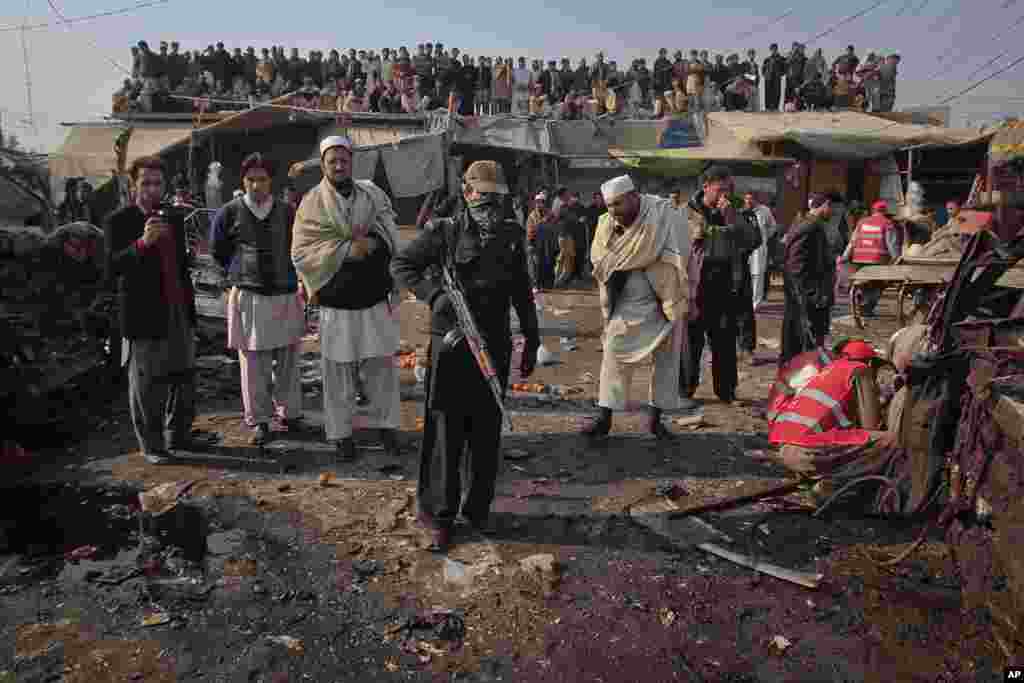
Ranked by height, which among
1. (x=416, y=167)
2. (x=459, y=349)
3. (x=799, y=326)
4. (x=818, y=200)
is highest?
(x=416, y=167)

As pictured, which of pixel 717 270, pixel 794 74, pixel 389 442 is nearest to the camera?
pixel 389 442

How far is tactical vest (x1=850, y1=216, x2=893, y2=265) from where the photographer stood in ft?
32.3

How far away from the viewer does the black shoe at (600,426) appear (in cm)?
529

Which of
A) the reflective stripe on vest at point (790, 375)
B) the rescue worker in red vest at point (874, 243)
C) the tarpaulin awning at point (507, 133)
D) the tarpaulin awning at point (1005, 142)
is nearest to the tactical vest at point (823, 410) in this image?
the reflective stripe on vest at point (790, 375)

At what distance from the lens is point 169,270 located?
4711mm

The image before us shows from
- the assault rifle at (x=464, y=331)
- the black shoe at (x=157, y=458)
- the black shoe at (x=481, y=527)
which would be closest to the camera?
the assault rifle at (x=464, y=331)

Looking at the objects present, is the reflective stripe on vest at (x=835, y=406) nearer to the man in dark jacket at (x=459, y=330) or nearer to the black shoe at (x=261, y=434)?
the man in dark jacket at (x=459, y=330)

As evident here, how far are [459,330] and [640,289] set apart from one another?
75.1 inches

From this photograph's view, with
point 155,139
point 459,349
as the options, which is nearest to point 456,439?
point 459,349

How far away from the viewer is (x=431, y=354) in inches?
145

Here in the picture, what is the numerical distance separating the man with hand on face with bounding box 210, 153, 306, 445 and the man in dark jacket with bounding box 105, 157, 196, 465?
11.1 inches

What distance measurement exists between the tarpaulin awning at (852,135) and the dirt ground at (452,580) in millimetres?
14436

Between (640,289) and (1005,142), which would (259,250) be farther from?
(1005,142)

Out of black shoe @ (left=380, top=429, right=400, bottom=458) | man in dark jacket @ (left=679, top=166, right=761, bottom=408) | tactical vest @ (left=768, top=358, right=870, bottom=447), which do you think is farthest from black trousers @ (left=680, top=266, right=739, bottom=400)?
black shoe @ (left=380, top=429, right=400, bottom=458)
